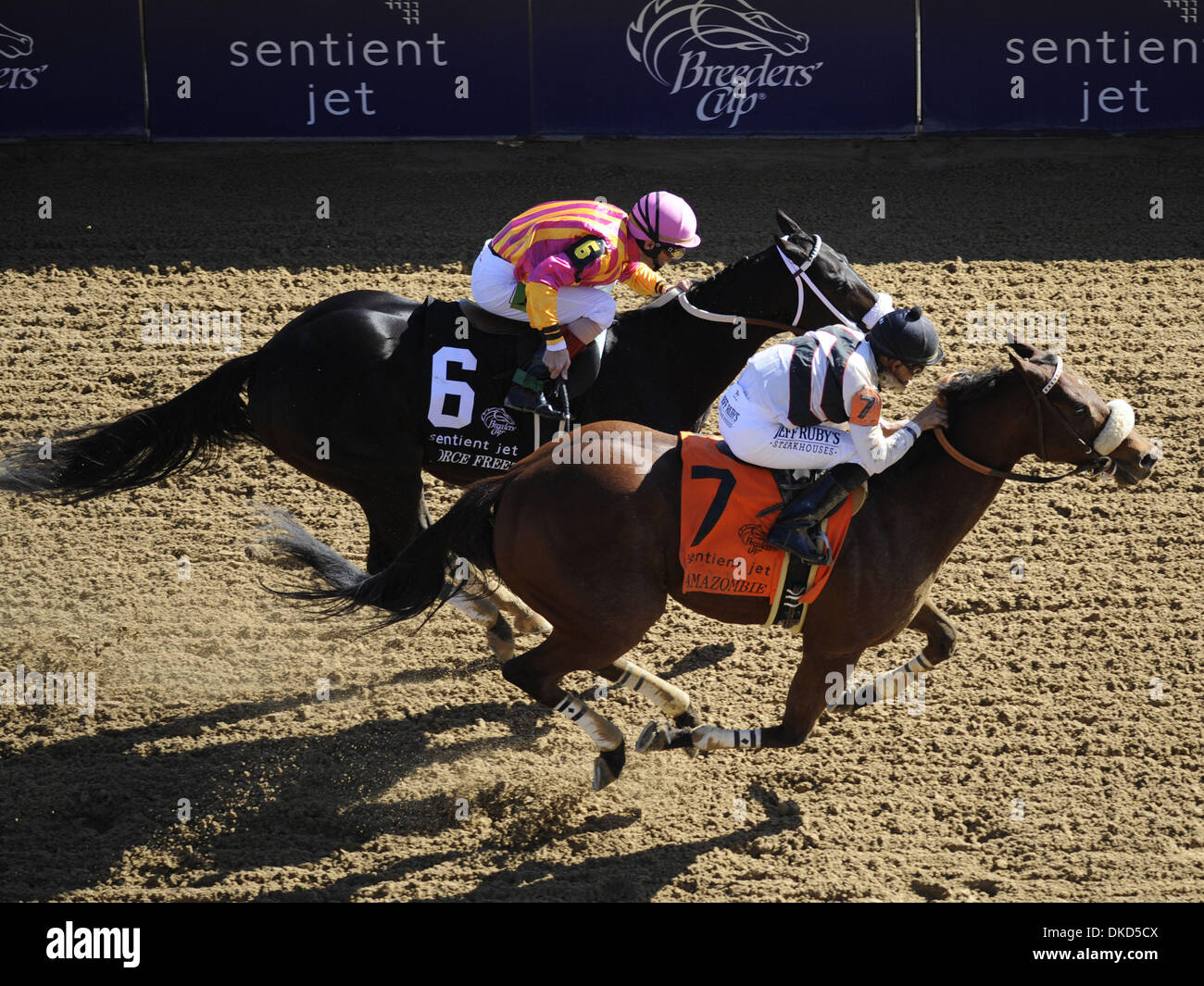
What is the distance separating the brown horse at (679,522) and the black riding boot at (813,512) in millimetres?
278

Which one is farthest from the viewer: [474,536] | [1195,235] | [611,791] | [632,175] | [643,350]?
[632,175]

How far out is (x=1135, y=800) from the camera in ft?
19.2

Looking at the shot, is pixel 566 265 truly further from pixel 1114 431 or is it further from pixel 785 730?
Result: pixel 1114 431

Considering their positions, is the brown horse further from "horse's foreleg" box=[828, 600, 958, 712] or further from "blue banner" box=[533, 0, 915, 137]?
"blue banner" box=[533, 0, 915, 137]

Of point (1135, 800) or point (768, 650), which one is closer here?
point (1135, 800)

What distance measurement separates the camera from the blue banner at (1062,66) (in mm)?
10680

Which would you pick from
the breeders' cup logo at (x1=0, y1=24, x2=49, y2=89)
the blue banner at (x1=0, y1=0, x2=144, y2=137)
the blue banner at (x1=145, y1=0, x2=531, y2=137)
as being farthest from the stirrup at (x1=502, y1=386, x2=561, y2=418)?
the breeders' cup logo at (x1=0, y1=24, x2=49, y2=89)

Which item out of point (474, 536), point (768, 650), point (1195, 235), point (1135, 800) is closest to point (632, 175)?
point (1195, 235)

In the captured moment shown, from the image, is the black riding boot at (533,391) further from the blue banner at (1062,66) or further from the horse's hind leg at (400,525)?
the blue banner at (1062,66)

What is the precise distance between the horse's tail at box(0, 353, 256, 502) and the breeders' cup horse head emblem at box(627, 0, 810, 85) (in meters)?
5.65

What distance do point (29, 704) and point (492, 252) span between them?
321 centimetres

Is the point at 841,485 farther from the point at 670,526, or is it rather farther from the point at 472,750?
the point at 472,750

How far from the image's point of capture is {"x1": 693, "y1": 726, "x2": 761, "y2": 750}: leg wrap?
5.75 meters

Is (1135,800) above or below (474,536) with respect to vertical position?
below
